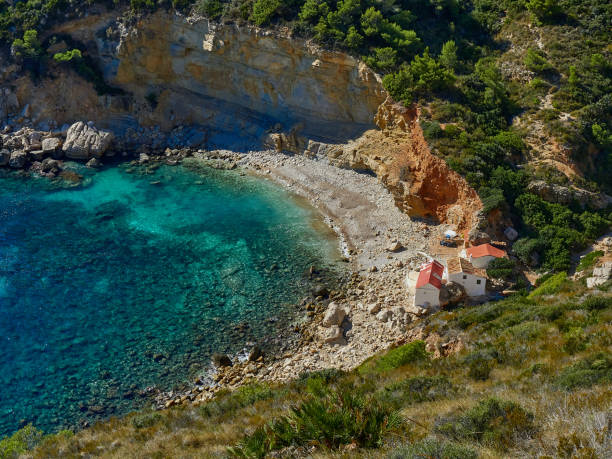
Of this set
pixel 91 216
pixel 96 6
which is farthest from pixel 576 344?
pixel 96 6

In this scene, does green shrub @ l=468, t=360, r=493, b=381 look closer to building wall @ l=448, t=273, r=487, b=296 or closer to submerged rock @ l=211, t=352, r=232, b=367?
building wall @ l=448, t=273, r=487, b=296

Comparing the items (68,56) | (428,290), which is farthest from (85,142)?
(428,290)

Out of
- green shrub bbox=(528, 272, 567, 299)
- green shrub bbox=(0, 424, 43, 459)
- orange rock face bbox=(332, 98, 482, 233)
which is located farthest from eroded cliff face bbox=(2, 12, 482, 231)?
green shrub bbox=(0, 424, 43, 459)

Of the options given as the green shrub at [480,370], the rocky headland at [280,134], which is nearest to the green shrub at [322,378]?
the rocky headland at [280,134]

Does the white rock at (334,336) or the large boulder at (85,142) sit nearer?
the white rock at (334,336)

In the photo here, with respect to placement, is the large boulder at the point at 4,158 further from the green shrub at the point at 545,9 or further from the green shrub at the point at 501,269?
the green shrub at the point at 545,9
